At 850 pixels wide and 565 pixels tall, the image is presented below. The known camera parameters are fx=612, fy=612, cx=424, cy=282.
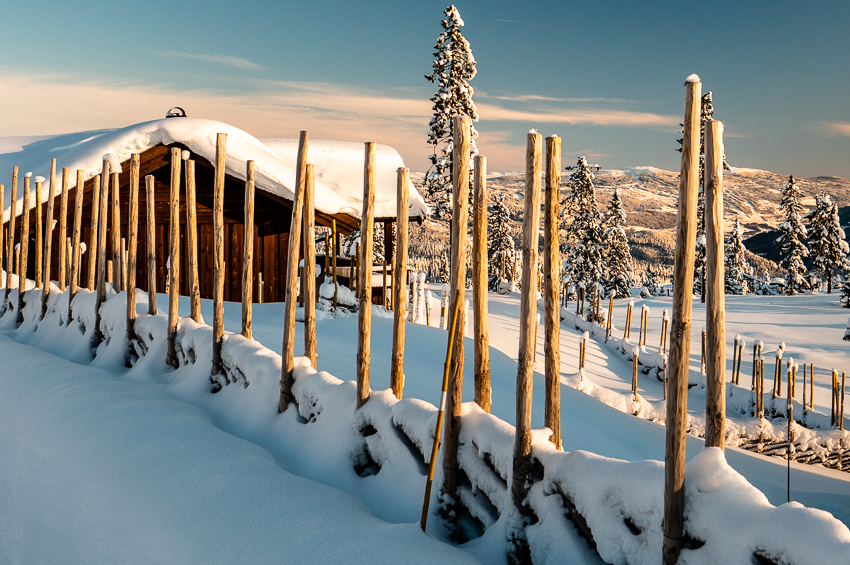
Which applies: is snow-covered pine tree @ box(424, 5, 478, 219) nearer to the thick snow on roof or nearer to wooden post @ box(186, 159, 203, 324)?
the thick snow on roof

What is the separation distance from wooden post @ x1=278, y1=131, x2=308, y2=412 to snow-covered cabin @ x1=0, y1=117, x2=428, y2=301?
868 centimetres

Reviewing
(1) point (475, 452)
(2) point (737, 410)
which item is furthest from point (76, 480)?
(2) point (737, 410)

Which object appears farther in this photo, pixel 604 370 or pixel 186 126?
pixel 604 370

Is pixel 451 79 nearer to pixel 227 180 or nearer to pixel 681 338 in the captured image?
pixel 227 180

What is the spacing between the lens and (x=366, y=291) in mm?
5125

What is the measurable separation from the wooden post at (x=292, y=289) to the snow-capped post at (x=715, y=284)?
3.96 m

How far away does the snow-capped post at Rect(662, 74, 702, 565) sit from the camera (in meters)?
2.67

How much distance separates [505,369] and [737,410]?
11.1 metres

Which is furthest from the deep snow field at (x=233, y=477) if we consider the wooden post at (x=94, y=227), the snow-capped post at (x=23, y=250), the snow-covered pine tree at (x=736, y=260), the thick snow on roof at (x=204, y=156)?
the snow-covered pine tree at (x=736, y=260)

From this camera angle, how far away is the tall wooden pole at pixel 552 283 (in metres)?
3.67

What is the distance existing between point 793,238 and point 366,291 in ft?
184

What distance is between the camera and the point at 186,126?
14500 millimetres

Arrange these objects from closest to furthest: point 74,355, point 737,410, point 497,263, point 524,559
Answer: point 524,559, point 74,355, point 737,410, point 497,263

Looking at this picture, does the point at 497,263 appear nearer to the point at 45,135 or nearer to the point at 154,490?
the point at 45,135
